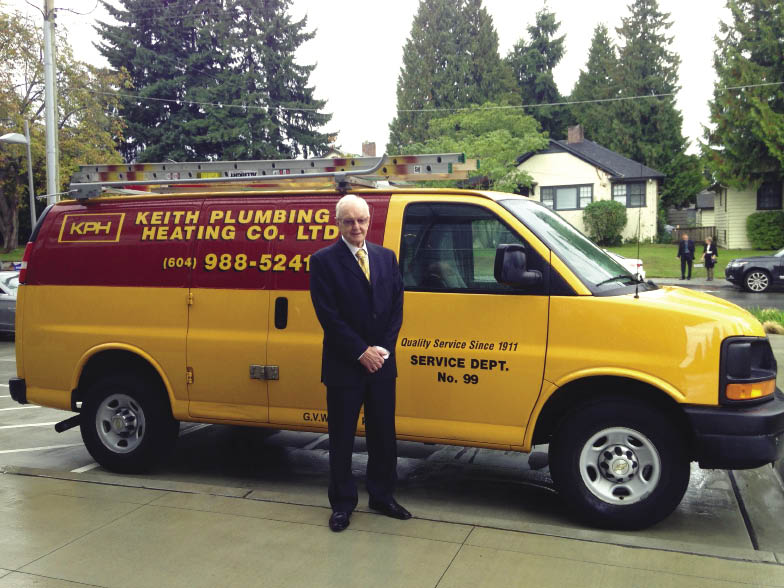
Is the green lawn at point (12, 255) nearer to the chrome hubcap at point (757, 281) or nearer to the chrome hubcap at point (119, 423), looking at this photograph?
the chrome hubcap at point (757, 281)

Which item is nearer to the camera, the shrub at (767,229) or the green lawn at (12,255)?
the shrub at (767,229)

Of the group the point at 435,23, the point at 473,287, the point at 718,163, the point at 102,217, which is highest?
the point at 435,23

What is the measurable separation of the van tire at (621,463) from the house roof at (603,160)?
38374mm

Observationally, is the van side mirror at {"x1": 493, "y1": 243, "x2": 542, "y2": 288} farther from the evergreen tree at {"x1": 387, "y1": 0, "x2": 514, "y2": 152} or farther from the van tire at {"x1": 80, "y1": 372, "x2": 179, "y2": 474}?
the evergreen tree at {"x1": 387, "y1": 0, "x2": 514, "y2": 152}

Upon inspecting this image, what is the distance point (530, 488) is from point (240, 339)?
2.44 m

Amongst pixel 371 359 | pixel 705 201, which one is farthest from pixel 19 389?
pixel 705 201

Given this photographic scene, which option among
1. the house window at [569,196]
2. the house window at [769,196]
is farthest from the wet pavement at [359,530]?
the house window at [569,196]

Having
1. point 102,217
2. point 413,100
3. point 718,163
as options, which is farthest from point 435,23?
point 102,217

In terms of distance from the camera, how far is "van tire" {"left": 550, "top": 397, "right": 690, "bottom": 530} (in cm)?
464

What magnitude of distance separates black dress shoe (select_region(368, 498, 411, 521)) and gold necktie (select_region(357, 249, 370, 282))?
1.49 metres

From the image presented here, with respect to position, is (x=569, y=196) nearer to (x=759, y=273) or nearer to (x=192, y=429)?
(x=759, y=273)

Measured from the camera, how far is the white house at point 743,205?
117ft

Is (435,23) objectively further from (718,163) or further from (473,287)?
(473,287)

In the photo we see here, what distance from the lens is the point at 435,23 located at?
7244 cm
